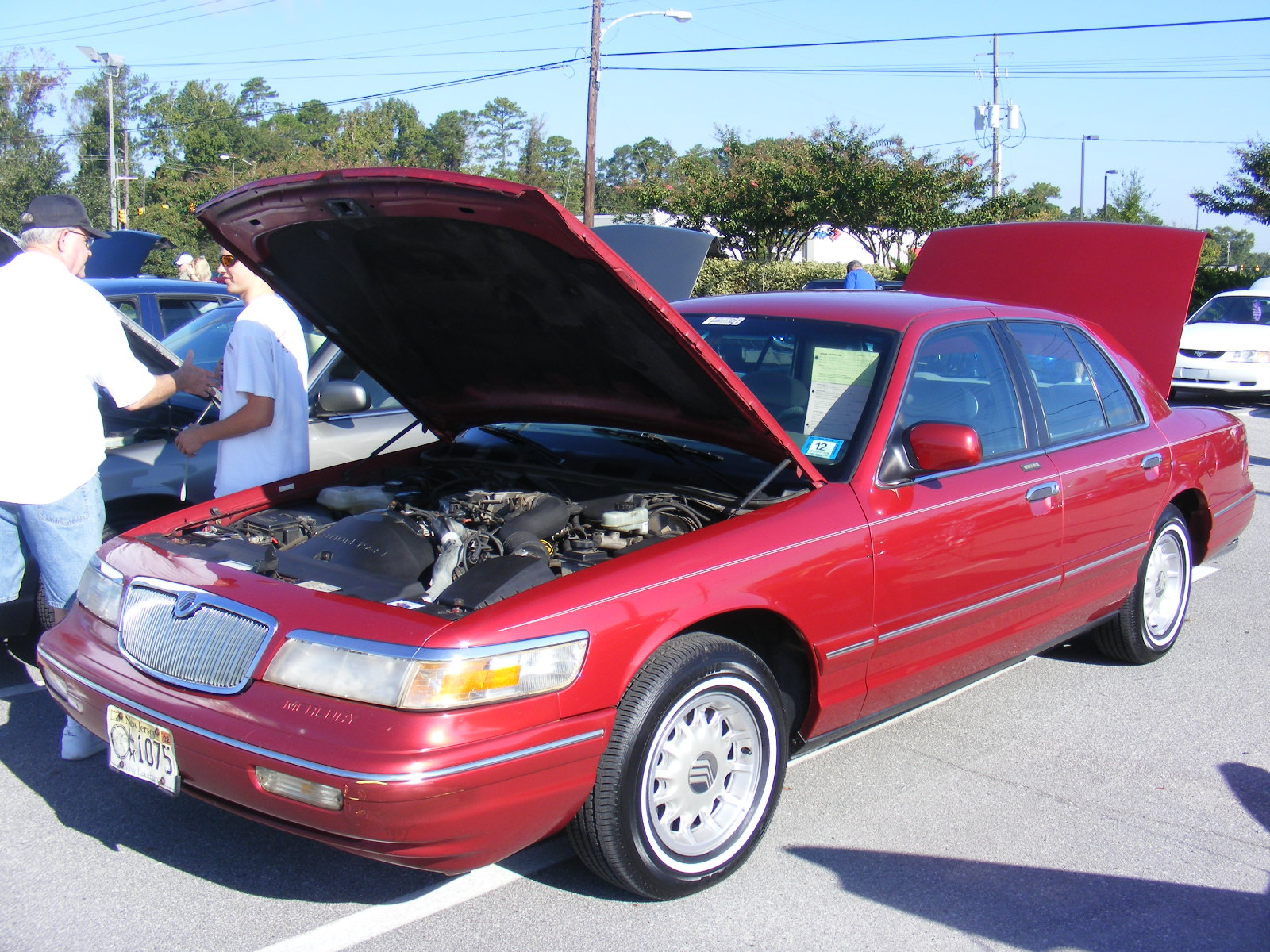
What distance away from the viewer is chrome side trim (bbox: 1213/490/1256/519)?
520 centimetres

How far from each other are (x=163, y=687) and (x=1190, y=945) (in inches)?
109

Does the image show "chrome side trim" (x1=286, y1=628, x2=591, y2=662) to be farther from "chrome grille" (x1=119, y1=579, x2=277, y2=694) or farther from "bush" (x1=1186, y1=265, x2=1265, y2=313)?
"bush" (x1=1186, y1=265, x2=1265, y2=313)

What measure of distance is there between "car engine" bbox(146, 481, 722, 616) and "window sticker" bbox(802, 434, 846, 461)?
0.38m

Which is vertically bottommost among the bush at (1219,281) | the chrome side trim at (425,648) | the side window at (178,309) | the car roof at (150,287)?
the chrome side trim at (425,648)

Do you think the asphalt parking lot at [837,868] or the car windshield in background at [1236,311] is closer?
the asphalt parking lot at [837,868]

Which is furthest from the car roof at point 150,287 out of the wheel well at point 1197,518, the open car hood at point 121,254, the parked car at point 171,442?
the wheel well at point 1197,518

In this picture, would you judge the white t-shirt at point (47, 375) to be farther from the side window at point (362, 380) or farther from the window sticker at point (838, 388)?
the window sticker at point (838, 388)

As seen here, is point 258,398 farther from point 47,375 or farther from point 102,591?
point 102,591

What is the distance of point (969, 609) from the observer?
3.71m

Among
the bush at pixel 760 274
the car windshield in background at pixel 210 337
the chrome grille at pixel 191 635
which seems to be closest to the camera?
the chrome grille at pixel 191 635

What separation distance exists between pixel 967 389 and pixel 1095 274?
2.15m

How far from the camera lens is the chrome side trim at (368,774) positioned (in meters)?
2.40

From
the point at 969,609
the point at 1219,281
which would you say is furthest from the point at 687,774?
the point at 1219,281

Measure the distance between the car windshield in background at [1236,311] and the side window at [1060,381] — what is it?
43.4 feet
